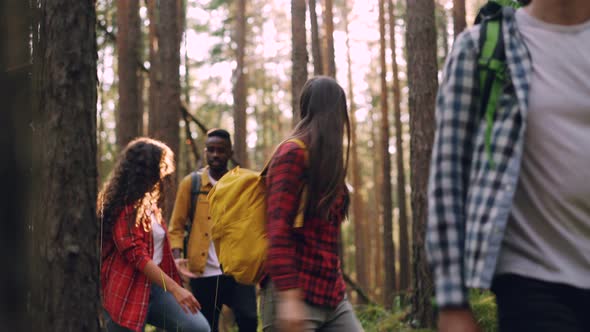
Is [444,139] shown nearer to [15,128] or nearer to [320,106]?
[320,106]

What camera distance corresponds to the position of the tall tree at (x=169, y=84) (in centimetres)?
1093

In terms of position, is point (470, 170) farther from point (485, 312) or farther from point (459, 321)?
point (485, 312)

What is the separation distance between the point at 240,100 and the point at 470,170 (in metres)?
15.7

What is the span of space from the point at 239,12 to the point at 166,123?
1082 cm

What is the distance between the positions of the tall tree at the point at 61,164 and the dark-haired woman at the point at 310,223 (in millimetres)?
1016

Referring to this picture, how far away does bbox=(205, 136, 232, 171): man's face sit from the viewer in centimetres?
755

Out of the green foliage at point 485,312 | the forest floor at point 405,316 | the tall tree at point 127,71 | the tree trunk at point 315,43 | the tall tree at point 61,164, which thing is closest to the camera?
the tall tree at point 61,164

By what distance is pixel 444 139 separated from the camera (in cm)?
220

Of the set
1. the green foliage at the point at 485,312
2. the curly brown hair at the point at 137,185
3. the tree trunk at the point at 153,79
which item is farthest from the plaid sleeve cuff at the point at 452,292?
the tree trunk at the point at 153,79

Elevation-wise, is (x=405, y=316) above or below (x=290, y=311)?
below

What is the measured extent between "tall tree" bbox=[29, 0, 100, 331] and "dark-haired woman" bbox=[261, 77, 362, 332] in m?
1.02

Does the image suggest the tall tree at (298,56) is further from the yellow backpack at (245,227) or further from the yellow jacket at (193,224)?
the yellow backpack at (245,227)

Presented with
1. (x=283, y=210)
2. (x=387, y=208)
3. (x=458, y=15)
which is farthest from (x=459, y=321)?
(x=387, y=208)

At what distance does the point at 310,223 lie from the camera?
3639 millimetres
